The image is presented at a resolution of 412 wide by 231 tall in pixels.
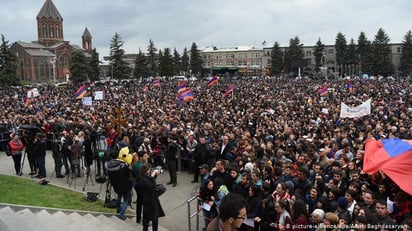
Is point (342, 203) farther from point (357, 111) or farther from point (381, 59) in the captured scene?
point (381, 59)

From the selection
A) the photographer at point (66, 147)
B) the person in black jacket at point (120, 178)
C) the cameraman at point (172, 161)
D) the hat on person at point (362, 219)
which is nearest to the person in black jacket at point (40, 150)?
the photographer at point (66, 147)

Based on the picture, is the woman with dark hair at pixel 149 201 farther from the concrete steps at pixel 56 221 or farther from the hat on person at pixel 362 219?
the hat on person at pixel 362 219

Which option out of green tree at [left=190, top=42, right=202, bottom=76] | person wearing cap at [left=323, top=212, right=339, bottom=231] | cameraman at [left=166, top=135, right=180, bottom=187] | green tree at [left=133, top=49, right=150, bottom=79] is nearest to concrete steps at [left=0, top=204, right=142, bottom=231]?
cameraman at [left=166, top=135, right=180, bottom=187]

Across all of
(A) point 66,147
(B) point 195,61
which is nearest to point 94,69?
(B) point 195,61

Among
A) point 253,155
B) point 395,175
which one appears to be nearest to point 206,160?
point 253,155

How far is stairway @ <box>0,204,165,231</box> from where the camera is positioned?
7.78 meters

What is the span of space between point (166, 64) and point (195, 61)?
13979 millimetres

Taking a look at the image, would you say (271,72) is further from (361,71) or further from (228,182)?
(228,182)

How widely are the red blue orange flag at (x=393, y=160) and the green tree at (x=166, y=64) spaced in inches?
3000

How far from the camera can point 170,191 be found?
11.1m

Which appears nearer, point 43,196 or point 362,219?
point 362,219

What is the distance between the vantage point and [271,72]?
90.2m

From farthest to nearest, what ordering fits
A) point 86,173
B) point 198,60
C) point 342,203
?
point 198,60
point 86,173
point 342,203

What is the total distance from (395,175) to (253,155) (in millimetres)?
4105
